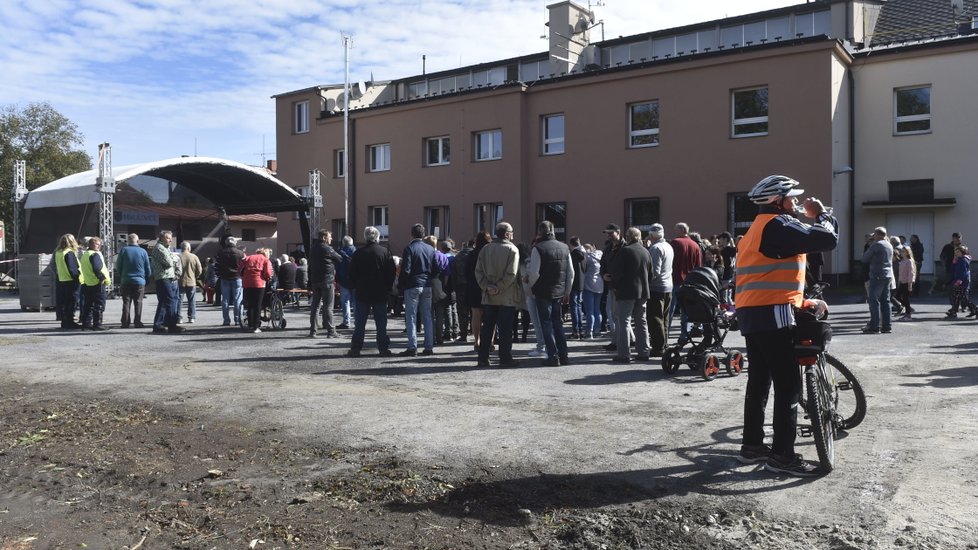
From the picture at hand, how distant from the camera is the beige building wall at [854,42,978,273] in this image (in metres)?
23.4

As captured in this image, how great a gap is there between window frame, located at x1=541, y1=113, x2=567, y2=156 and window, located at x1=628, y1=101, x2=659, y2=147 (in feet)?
8.71

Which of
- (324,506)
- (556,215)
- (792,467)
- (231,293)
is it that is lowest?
(324,506)

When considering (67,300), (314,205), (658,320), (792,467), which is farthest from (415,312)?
(314,205)

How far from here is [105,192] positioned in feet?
83.4

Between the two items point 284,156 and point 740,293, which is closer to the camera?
point 740,293

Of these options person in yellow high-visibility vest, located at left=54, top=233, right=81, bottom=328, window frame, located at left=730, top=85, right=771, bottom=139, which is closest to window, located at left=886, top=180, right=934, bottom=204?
window frame, located at left=730, top=85, right=771, bottom=139

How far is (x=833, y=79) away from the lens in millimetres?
23625

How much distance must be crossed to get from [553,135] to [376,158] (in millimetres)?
8974

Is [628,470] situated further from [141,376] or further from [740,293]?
[141,376]

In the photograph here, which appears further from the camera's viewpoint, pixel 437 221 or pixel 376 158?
pixel 376 158

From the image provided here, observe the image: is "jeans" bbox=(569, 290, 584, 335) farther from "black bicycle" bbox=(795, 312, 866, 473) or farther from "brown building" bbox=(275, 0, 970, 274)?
"brown building" bbox=(275, 0, 970, 274)

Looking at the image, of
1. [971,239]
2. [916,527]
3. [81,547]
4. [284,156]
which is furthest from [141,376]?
[284,156]

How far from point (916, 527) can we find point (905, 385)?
4.99 m

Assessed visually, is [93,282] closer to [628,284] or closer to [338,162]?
[628,284]
